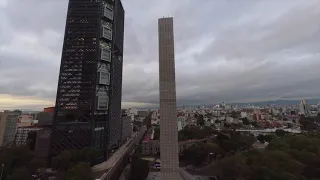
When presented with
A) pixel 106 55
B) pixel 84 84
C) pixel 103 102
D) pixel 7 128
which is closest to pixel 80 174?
pixel 103 102

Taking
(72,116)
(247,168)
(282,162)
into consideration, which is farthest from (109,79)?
(282,162)

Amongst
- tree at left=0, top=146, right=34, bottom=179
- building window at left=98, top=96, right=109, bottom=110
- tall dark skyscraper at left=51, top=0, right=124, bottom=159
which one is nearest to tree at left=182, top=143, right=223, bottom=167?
tall dark skyscraper at left=51, top=0, right=124, bottom=159

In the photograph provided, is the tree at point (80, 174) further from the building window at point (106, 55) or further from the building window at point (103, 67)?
the building window at point (106, 55)

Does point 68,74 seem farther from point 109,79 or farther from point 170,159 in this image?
point 170,159

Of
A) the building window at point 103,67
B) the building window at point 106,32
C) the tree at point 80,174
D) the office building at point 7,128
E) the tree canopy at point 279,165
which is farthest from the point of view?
the office building at point 7,128

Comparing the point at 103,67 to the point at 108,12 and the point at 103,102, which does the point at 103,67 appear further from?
the point at 108,12

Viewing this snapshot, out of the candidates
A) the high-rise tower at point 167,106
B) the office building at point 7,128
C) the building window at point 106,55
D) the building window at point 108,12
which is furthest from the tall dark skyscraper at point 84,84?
the office building at point 7,128
